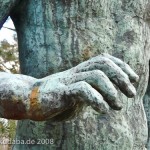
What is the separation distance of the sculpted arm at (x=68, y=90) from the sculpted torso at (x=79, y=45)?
0.26m

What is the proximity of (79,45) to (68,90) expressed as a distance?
1.22 ft

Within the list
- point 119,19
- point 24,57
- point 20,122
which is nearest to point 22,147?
point 20,122

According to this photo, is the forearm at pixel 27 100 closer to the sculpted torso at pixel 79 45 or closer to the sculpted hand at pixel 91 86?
the sculpted hand at pixel 91 86

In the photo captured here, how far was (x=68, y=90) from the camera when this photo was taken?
116 cm

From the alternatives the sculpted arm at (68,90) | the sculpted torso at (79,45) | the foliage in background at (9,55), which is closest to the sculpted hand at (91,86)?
the sculpted arm at (68,90)

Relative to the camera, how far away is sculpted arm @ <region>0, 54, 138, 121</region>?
1101 millimetres

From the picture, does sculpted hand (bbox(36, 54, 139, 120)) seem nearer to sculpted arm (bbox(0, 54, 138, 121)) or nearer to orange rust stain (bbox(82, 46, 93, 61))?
sculpted arm (bbox(0, 54, 138, 121))

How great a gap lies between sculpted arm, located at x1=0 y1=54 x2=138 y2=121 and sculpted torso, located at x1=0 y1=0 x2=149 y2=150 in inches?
10.3

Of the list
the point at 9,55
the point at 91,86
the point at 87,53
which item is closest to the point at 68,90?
the point at 91,86

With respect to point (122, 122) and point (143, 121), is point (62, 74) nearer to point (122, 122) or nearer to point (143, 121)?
point (122, 122)

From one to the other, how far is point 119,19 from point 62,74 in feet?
1.36

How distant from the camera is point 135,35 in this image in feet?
5.15

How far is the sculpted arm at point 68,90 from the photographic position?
3.61 ft

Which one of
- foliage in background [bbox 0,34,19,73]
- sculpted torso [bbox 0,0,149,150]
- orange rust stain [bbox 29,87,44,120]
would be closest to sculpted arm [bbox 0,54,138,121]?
orange rust stain [bbox 29,87,44,120]
